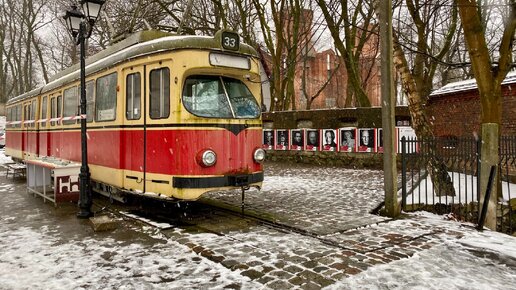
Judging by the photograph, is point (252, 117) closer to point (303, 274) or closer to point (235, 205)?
point (235, 205)

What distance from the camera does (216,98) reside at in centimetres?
730

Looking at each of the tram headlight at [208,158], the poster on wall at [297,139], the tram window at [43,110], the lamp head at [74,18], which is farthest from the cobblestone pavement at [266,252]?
the poster on wall at [297,139]

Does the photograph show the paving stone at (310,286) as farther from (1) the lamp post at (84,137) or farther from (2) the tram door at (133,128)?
(1) the lamp post at (84,137)

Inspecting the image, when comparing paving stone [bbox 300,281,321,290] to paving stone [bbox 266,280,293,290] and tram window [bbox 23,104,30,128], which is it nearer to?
paving stone [bbox 266,280,293,290]

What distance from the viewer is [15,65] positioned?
43.6 meters

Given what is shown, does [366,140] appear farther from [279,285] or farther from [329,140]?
[279,285]

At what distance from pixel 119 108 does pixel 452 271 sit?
21.3 feet

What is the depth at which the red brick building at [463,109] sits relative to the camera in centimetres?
1185

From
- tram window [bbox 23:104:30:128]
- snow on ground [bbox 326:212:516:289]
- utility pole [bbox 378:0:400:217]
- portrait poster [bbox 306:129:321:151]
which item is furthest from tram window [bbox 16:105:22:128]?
snow on ground [bbox 326:212:516:289]

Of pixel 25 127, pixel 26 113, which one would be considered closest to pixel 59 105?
pixel 26 113

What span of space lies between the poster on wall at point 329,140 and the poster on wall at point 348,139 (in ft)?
1.00

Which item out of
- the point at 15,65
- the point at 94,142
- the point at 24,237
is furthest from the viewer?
the point at 15,65

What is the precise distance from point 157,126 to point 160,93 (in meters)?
0.61

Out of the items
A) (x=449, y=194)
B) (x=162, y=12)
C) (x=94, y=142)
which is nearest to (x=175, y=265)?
(x=94, y=142)
